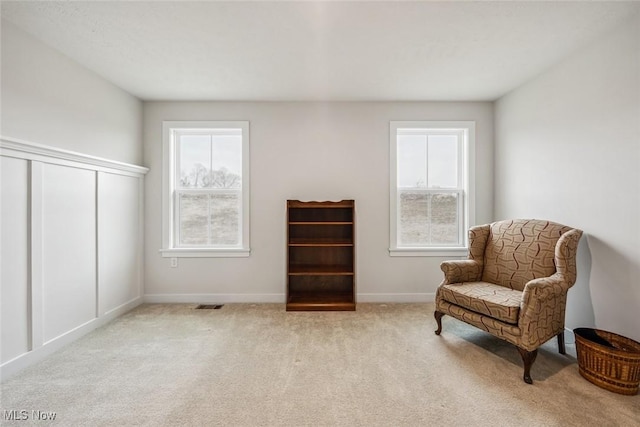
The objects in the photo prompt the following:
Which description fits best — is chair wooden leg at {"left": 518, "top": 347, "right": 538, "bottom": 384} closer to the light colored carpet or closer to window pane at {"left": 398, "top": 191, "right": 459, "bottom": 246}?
the light colored carpet

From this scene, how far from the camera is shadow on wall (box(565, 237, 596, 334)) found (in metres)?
2.28

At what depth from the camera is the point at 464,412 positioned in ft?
5.27

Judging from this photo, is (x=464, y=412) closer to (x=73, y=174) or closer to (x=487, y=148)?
(x=487, y=148)

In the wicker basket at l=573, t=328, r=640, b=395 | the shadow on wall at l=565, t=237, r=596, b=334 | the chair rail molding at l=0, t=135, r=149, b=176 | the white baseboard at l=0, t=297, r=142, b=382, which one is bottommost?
the white baseboard at l=0, t=297, r=142, b=382

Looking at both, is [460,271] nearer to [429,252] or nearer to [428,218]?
[429,252]

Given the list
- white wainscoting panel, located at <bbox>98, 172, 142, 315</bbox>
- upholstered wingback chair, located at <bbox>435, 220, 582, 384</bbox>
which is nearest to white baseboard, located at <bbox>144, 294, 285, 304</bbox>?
white wainscoting panel, located at <bbox>98, 172, 142, 315</bbox>

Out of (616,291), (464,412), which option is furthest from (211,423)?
(616,291)

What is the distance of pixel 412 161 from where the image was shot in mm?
3574

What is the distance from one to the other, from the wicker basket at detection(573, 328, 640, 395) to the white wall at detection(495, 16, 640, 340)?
6.5 inches

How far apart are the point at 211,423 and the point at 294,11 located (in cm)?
261

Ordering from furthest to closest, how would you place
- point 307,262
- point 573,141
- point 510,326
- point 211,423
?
point 307,262 → point 573,141 → point 510,326 → point 211,423

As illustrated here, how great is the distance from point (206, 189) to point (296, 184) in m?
1.17

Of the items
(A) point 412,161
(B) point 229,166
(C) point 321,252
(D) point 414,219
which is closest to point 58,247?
(B) point 229,166

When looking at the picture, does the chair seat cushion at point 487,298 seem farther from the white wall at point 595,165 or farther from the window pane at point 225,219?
the window pane at point 225,219
